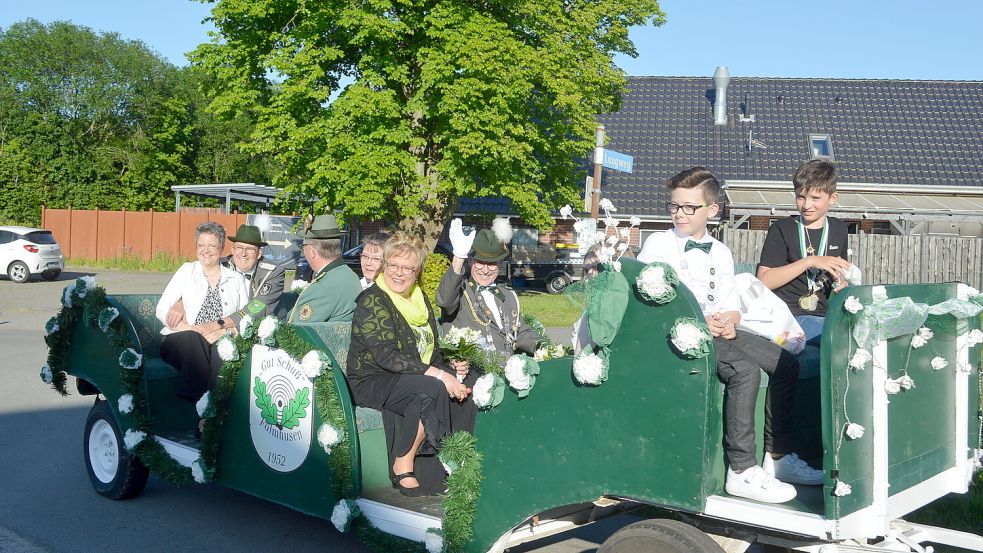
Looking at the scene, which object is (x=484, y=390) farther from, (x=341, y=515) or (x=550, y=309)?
(x=550, y=309)

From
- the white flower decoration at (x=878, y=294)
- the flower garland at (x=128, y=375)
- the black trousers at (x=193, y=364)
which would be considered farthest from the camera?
the black trousers at (x=193, y=364)

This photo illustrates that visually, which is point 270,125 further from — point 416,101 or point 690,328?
point 690,328

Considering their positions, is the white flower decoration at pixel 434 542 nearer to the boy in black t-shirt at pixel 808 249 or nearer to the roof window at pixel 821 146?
the boy in black t-shirt at pixel 808 249

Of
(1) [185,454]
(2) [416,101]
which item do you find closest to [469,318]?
(1) [185,454]

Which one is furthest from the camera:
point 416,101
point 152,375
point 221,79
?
point 221,79

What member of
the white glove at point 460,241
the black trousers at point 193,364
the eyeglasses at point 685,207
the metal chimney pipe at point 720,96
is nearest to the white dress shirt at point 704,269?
the eyeglasses at point 685,207

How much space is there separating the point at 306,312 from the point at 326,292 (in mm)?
182

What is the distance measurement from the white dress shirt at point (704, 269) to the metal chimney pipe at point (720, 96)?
95.9 ft

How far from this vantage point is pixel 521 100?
63.8 feet

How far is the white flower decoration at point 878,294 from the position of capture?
2.99 m

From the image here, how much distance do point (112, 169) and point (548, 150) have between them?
29.4 metres

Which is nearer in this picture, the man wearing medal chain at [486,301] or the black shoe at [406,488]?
the black shoe at [406,488]

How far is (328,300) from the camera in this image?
561 cm

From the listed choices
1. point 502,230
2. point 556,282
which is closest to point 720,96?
point 556,282
